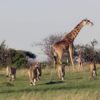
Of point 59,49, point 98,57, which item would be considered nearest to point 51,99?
point 59,49

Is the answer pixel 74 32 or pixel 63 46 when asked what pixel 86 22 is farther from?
pixel 63 46

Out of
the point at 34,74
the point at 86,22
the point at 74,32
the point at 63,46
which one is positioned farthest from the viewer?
the point at 74,32

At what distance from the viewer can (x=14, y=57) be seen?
53.1 meters

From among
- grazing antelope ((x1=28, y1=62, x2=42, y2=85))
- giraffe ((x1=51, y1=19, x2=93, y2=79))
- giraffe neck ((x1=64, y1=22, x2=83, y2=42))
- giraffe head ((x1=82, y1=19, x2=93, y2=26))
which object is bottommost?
grazing antelope ((x1=28, y1=62, x2=42, y2=85))

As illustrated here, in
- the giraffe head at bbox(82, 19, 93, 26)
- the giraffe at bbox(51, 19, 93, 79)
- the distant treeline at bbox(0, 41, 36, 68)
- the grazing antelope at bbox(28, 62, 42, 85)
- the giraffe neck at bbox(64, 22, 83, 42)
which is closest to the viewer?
the grazing antelope at bbox(28, 62, 42, 85)

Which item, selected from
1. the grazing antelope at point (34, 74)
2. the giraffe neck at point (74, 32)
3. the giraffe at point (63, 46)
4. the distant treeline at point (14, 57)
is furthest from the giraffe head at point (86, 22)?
the distant treeline at point (14, 57)

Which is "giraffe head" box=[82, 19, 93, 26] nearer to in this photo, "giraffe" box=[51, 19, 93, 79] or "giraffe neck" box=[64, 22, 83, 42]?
"giraffe" box=[51, 19, 93, 79]

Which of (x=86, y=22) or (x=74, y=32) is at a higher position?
(x=86, y=22)

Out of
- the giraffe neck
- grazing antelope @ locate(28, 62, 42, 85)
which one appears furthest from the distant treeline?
grazing antelope @ locate(28, 62, 42, 85)

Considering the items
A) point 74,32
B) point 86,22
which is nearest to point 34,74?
point 86,22

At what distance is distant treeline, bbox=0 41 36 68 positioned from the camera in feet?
171

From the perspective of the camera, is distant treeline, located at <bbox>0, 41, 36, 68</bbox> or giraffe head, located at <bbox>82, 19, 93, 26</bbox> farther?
distant treeline, located at <bbox>0, 41, 36, 68</bbox>

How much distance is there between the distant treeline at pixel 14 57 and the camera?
5200 cm

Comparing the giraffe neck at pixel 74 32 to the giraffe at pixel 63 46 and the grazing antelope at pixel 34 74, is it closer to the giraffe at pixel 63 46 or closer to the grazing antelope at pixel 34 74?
the giraffe at pixel 63 46
